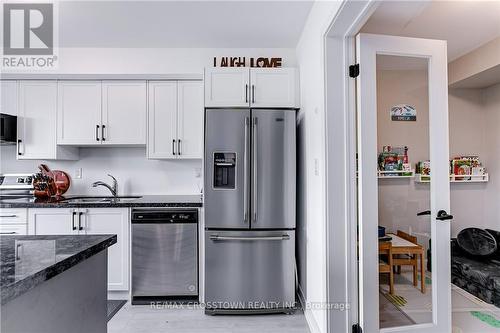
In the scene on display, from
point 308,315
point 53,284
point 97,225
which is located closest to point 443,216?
point 308,315

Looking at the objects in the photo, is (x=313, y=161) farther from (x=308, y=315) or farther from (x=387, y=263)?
(x=308, y=315)

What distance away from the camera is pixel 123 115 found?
118 inches

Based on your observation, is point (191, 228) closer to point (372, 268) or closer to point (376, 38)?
point (372, 268)

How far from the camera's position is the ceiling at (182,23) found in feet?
7.20

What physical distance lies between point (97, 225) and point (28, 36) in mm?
1905

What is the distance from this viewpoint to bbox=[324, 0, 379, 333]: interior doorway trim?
1.81 meters

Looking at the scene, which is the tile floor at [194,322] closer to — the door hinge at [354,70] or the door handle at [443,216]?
the door handle at [443,216]

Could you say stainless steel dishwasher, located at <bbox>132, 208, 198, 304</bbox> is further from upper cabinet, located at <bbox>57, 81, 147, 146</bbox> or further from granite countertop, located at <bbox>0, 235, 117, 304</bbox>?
granite countertop, located at <bbox>0, 235, 117, 304</bbox>

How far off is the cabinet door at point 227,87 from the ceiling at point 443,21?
114 cm

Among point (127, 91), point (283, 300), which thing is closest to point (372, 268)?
point (283, 300)

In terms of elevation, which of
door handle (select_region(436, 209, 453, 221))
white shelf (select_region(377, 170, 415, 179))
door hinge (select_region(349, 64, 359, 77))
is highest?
door hinge (select_region(349, 64, 359, 77))

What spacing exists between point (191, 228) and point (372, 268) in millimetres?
1567

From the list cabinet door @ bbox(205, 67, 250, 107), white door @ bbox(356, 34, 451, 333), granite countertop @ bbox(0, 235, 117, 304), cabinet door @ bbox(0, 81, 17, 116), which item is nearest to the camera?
granite countertop @ bbox(0, 235, 117, 304)

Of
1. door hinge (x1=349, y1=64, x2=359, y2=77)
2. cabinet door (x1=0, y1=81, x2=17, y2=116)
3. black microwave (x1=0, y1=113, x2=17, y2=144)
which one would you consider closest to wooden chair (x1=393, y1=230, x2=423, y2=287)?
door hinge (x1=349, y1=64, x2=359, y2=77)
